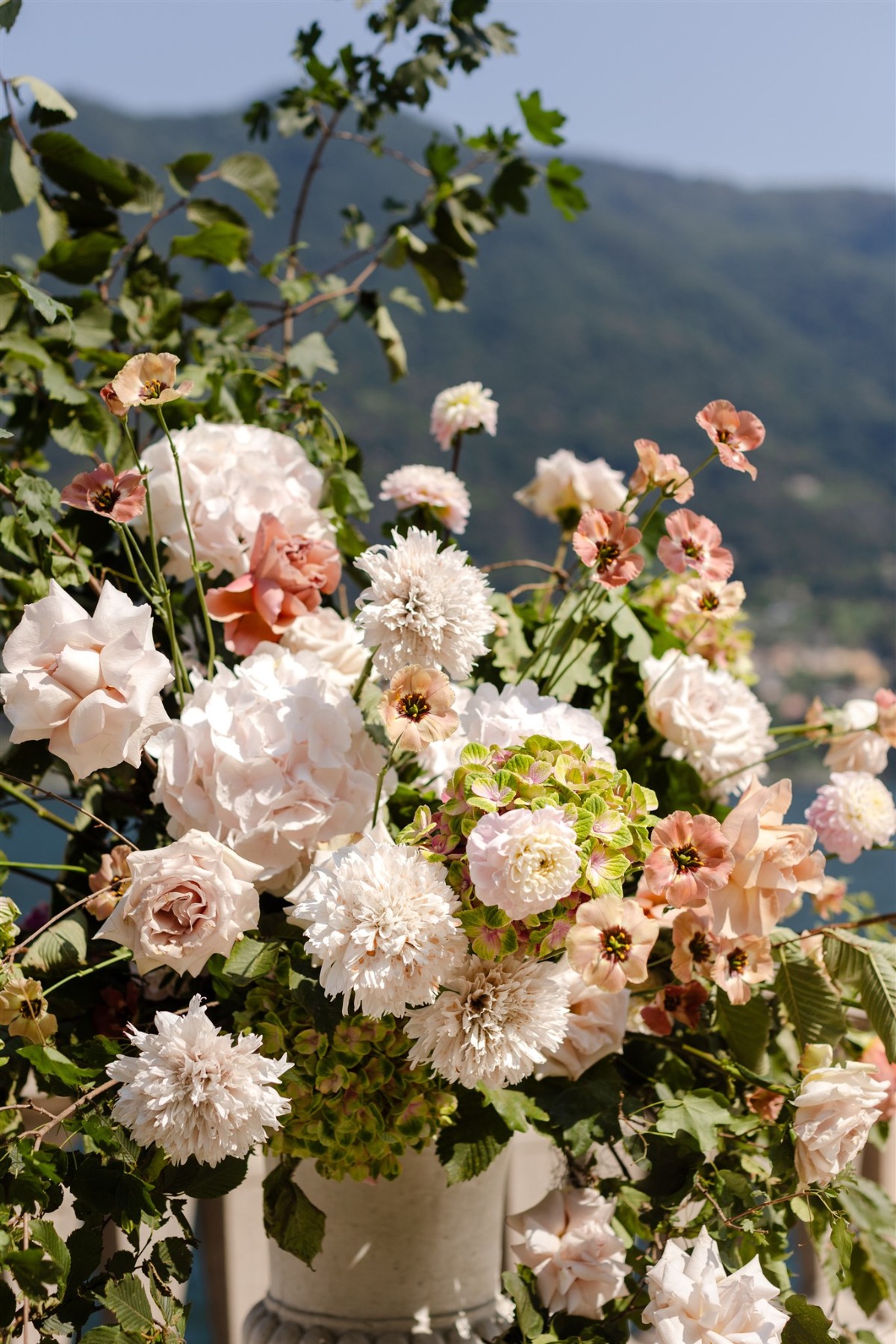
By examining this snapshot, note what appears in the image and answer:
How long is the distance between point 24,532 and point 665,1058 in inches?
22.4

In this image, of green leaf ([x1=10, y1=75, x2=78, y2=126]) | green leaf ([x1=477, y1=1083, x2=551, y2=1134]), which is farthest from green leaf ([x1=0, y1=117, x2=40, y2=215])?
green leaf ([x1=477, y1=1083, x2=551, y2=1134])

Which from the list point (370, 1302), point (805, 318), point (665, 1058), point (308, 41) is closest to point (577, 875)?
point (665, 1058)

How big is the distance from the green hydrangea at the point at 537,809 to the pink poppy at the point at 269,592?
222 mm

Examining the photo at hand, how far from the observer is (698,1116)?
2.09ft

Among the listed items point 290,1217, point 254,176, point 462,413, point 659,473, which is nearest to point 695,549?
point 659,473

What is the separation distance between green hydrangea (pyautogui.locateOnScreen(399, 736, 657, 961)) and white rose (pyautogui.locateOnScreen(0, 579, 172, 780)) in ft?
0.54

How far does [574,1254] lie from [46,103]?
0.98 metres

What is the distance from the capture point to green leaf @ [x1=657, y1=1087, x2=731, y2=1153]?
2.05 feet

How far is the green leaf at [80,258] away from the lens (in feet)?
3.07

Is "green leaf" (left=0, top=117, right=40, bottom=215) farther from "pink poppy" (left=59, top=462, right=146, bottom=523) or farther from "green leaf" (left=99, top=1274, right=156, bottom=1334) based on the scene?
"green leaf" (left=99, top=1274, right=156, bottom=1334)

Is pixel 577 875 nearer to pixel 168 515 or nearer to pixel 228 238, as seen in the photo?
pixel 168 515

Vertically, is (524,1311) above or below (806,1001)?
below

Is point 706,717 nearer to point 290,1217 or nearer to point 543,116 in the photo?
point 290,1217

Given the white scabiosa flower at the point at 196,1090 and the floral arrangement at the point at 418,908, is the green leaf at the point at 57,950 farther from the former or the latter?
the white scabiosa flower at the point at 196,1090
